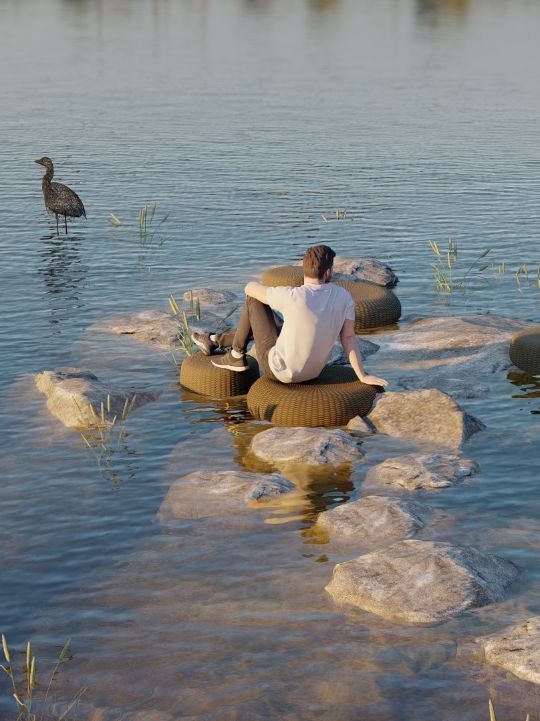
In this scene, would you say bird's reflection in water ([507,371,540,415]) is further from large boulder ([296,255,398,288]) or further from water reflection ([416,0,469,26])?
water reflection ([416,0,469,26])

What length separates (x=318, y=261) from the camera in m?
14.8

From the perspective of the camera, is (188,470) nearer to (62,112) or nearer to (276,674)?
(276,674)

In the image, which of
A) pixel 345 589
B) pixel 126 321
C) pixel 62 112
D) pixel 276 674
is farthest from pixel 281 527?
pixel 62 112

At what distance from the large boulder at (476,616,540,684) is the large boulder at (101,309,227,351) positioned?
10538 millimetres

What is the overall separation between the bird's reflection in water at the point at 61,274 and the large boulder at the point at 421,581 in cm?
1114

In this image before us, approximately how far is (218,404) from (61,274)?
30.9 feet

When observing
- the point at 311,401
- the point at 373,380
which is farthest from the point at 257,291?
the point at 373,380

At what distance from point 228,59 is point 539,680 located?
6479 centimetres

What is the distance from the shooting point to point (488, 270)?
2520cm

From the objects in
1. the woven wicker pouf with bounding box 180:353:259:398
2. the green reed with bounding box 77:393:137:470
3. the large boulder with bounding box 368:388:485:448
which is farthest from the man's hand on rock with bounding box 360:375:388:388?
the green reed with bounding box 77:393:137:470

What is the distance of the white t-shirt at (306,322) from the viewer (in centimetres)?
1496

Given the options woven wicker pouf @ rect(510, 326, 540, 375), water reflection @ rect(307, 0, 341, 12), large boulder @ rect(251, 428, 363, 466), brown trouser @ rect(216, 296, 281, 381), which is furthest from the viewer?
water reflection @ rect(307, 0, 341, 12)

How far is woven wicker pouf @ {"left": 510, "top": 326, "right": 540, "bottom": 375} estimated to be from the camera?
17406 millimetres

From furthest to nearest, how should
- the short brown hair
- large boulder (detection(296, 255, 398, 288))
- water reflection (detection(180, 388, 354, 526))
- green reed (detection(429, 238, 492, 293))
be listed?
1. large boulder (detection(296, 255, 398, 288))
2. green reed (detection(429, 238, 492, 293))
3. the short brown hair
4. water reflection (detection(180, 388, 354, 526))
